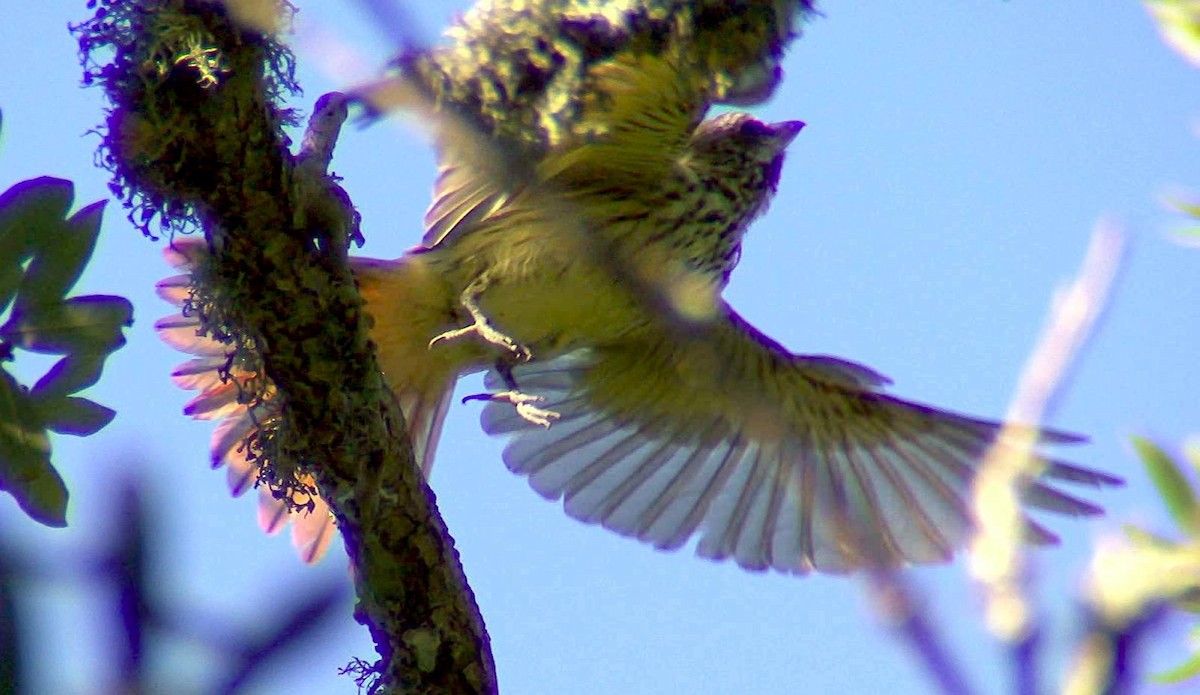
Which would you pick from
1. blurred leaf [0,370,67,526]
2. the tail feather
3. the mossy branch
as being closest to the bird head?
the tail feather

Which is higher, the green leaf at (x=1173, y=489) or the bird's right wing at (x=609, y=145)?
the bird's right wing at (x=609, y=145)

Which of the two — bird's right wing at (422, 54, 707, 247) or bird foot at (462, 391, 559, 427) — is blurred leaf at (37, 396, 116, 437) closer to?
bird's right wing at (422, 54, 707, 247)

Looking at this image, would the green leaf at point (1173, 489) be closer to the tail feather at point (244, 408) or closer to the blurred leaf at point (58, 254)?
the blurred leaf at point (58, 254)

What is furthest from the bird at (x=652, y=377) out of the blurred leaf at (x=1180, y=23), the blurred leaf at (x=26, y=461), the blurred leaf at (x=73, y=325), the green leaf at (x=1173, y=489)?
the green leaf at (x=1173, y=489)

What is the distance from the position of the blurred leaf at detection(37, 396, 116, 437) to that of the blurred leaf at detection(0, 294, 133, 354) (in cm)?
7

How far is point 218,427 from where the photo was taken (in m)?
3.04

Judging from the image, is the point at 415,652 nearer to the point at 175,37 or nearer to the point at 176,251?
the point at 176,251

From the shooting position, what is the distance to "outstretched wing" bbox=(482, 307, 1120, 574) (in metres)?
3.46

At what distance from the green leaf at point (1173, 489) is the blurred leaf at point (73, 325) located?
4.27 ft

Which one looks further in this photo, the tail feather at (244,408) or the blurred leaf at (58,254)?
the tail feather at (244,408)

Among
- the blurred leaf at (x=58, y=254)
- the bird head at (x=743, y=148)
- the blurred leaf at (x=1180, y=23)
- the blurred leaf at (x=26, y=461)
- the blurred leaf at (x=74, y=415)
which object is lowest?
the blurred leaf at (x=1180, y=23)

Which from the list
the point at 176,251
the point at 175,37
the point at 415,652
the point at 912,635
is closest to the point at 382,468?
the point at 415,652

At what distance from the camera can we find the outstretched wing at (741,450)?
3459 mm

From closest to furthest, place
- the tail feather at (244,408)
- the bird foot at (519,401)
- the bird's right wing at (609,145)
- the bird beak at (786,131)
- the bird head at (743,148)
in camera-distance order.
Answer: the bird's right wing at (609,145)
the tail feather at (244,408)
the bird foot at (519,401)
the bird head at (743,148)
the bird beak at (786,131)
